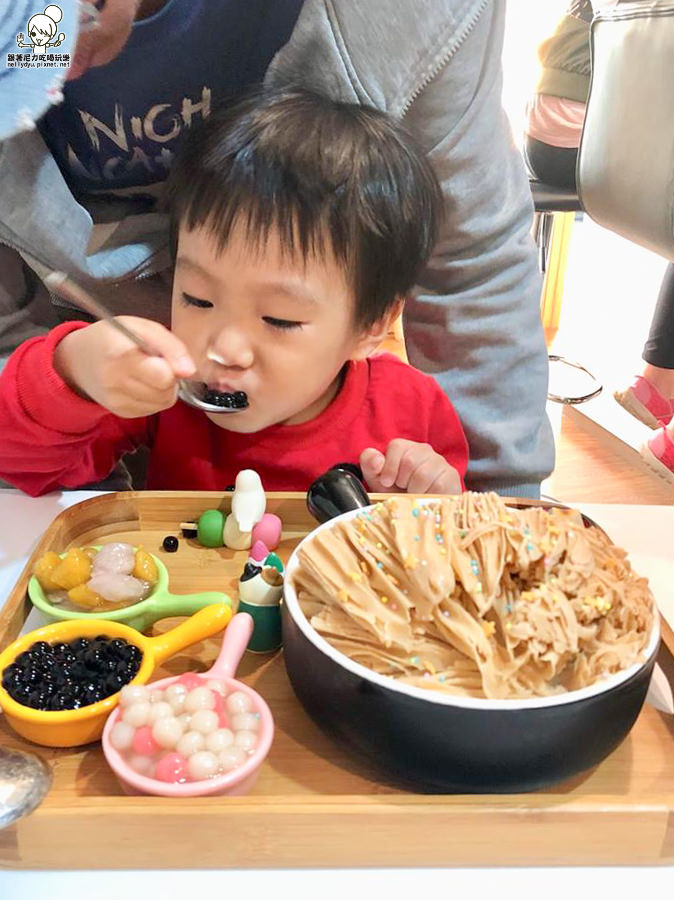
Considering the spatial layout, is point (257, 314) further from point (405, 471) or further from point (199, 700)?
point (199, 700)

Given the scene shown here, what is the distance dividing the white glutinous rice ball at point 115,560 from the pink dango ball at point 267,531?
125 mm

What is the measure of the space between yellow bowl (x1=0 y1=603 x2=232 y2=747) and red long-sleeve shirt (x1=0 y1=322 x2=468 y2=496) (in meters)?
0.29

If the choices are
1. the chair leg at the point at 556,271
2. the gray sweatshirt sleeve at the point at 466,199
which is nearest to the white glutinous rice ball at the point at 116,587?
the gray sweatshirt sleeve at the point at 466,199

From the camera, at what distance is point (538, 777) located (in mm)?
501

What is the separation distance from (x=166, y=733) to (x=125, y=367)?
365mm

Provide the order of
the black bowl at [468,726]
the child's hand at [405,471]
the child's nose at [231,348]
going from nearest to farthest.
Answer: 1. the black bowl at [468,726]
2. the child's nose at [231,348]
3. the child's hand at [405,471]

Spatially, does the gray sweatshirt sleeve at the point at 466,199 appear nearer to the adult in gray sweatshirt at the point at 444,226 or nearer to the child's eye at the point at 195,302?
the adult in gray sweatshirt at the point at 444,226

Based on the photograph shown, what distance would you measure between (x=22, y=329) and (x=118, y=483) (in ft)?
0.82

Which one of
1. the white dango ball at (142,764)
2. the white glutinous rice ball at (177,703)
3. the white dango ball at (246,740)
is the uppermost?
the white glutinous rice ball at (177,703)

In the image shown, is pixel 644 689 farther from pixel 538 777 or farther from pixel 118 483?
pixel 118 483

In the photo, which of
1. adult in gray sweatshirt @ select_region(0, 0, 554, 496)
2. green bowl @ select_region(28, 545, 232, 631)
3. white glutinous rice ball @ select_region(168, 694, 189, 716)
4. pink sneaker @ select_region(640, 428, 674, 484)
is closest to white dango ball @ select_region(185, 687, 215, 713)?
white glutinous rice ball @ select_region(168, 694, 189, 716)

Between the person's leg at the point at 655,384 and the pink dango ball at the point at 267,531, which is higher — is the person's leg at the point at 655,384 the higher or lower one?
the lower one

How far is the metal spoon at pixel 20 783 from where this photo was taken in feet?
1.58

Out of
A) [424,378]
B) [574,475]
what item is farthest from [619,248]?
[424,378]
